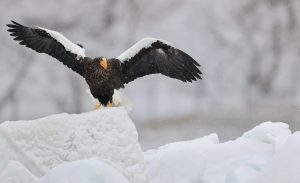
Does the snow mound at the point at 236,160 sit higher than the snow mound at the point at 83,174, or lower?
higher

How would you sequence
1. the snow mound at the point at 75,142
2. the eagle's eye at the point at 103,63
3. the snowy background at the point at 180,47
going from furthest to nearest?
the snowy background at the point at 180,47 < the eagle's eye at the point at 103,63 < the snow mound at the point at 75,142

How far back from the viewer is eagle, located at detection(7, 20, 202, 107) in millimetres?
5105

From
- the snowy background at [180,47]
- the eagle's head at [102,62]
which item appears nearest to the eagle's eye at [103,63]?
the eagle's head at [102,62]

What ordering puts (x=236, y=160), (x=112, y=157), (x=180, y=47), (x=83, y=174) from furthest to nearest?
1. (x=180, y=47)
2. (x=236, y=160)
3. (x=112, y=157)
4. (x=83, y=174)

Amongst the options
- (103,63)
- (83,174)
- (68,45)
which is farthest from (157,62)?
(83,174)

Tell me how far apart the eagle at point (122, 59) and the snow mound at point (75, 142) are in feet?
4.15

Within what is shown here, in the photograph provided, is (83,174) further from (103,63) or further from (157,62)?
(157,62)

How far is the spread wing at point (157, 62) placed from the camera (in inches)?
204

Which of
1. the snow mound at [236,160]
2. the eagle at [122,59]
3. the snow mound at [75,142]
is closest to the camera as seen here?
the snow mound at [75,142]

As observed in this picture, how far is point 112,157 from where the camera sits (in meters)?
3.72

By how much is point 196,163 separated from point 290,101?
9095 mm

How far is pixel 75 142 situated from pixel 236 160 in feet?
3.54

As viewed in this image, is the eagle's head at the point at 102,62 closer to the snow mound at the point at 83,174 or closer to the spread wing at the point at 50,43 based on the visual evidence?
the spread wing at the point at 50,43

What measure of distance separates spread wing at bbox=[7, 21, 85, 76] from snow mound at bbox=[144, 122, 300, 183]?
102cm
